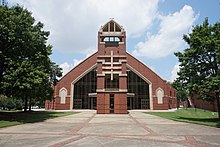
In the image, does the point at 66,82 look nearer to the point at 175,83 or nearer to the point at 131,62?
the point at 131,62

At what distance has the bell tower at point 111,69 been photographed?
34750 mm

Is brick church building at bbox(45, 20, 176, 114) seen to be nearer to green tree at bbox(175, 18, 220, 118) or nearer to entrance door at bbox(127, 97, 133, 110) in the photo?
entrance door at bbox(127, 97, 133, 110)

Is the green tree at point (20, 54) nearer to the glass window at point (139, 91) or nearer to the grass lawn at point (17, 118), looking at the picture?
the grass lawn at point (17, 118)

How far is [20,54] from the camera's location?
67.5 ft

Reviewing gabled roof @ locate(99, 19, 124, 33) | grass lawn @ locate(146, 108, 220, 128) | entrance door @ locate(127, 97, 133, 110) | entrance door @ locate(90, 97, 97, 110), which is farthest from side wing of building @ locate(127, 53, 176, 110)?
grass lawn @ locate(146, 108, 220, 128)

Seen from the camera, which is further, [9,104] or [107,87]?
[9,104]

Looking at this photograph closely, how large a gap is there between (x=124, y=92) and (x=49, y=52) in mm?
16510

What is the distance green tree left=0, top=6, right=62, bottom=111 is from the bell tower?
1505 centimetres

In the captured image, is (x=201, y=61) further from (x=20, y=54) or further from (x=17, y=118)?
(x=17, y=118)

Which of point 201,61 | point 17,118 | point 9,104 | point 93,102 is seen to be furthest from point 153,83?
point 9,104

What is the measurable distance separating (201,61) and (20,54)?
61.7 ft

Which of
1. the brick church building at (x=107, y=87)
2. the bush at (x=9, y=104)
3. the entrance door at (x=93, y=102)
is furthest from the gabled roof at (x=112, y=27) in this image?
the bush at (x=9, y=104)

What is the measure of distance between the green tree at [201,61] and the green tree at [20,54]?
14.6 m

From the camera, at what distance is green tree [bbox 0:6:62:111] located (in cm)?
1848
